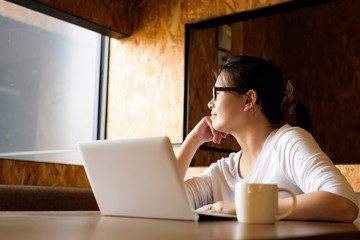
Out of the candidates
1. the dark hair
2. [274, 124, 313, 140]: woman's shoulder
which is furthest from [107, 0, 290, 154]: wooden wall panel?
[274, 124, 313, 140]: woman's shoulder

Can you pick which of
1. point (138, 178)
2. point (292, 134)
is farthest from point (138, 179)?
point (292, 134)

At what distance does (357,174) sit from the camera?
Result: 2967 mm

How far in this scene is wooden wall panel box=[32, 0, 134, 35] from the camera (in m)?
3.57

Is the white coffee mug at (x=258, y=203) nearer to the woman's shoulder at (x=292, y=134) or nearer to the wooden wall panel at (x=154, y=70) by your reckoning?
the woman's shoulder at (x=292, y=134)

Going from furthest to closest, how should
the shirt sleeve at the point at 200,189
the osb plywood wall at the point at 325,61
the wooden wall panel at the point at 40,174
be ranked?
the osb plywood wall at the point at 325,61 → the wooden wall panel at the point at 40,174 → the shirt sleeve at the point at 200,189

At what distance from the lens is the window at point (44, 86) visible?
132 inches

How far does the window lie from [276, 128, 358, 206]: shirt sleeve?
2277 millimetres

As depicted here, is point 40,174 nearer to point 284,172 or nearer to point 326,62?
point 284,172

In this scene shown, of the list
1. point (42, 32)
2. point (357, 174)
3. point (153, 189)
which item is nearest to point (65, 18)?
point (42, 32)

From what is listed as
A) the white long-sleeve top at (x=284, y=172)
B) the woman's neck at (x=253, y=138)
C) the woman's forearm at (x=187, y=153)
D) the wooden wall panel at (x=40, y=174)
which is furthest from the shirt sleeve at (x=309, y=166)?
the wooden wall panel at (x=40, y=174)

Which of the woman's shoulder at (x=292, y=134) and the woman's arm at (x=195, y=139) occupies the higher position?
the woman's shoulder at (x=292, y=134)

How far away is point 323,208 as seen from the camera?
1.24 metres

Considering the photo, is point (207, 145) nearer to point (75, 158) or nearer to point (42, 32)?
point (75, 158)

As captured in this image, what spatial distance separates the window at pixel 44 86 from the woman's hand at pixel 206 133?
1.77 meters
